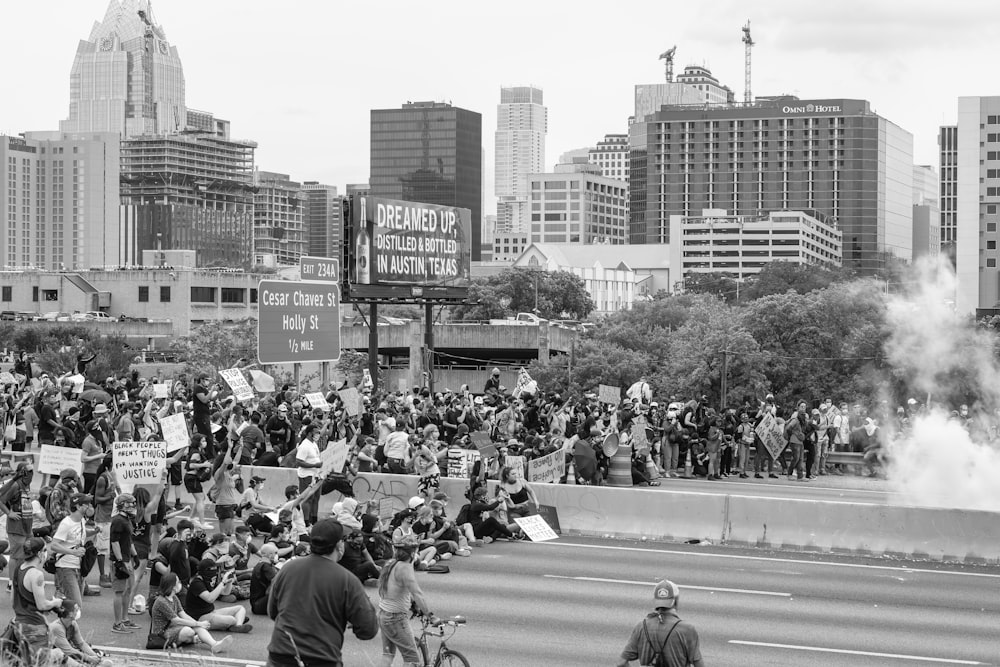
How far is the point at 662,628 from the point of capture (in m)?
11.3

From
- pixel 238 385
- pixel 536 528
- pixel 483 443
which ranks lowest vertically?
pixel 536 528

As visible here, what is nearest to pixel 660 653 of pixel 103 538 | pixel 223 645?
pixel 223 645

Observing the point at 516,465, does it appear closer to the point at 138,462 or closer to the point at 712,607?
the point at 712,607

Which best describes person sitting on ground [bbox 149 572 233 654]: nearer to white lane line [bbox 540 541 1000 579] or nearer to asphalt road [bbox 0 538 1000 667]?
asphalt road [bbox 0 538 1000 667]

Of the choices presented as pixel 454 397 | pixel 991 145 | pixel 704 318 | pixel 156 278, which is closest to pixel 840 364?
pixel 454 397

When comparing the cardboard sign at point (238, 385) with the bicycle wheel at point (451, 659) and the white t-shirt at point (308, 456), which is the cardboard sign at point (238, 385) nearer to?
the white t-shirt at point (308, 456)

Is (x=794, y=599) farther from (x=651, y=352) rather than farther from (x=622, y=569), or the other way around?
(x=651, y=352)

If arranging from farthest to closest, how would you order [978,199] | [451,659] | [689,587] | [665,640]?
[978,199] < [689,587] < [451,659] < [665,640]

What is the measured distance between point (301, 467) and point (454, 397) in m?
10.8

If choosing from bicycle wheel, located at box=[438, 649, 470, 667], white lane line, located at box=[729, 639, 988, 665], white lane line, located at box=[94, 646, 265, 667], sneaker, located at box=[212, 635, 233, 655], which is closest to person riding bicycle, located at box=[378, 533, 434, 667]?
bicycle wheel, located at box=[438, 649, 470, 667]

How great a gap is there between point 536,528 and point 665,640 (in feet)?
41.3

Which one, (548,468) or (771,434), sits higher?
(771,434)

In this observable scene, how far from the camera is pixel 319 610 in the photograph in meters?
9.18

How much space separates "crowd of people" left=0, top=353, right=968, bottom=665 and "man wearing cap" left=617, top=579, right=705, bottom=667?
8.50 ft
